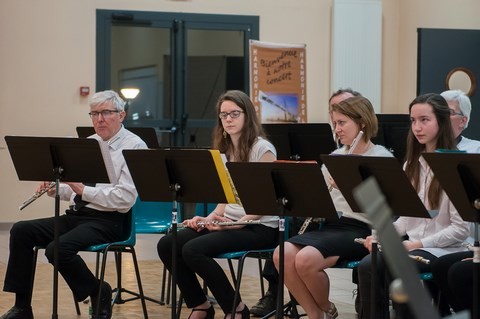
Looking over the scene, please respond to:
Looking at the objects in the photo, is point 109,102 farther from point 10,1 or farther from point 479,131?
point 479,131

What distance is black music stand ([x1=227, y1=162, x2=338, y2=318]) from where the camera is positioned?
11.3 feet

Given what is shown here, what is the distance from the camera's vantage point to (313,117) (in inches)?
389

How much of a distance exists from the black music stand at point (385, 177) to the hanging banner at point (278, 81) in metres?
5.74

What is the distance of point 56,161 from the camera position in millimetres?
4156

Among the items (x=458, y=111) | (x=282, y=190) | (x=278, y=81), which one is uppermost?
(x=278, y=81)

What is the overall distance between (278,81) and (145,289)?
12.9ft

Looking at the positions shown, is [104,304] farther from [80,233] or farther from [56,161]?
[56,161]

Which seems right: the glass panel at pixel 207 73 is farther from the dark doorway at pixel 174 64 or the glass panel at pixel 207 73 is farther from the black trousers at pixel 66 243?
the black trousers at pixel 66 243

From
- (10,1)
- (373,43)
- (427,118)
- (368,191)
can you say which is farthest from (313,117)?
(368,191)

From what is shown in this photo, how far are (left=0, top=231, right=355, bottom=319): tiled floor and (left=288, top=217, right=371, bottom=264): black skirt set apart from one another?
2.97 ft

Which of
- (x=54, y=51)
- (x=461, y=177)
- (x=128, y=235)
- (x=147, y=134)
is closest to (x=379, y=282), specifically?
(x=461, y=177)

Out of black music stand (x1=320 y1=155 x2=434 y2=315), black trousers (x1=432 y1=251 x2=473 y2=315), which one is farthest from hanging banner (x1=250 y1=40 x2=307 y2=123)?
black music stand (x1=320 y1=155 x2=434 y2=315)

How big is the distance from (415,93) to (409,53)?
1.59ft

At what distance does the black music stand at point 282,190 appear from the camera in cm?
346
